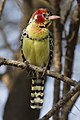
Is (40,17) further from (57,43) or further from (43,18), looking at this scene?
(57,43)

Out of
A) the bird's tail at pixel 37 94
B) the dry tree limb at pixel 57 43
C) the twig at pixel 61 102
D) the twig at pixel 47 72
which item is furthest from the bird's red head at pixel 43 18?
the twig at pixel 61 102

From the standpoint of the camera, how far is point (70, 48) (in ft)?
12.9

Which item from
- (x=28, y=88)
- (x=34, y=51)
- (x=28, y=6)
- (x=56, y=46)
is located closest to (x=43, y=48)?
(x=34, y=51)

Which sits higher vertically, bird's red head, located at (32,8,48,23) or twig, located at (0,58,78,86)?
bird's red head, located at (32,8,48,23)

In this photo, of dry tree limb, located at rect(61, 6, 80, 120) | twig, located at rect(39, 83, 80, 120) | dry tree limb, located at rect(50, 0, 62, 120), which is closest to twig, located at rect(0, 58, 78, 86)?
twig, located at rect(39, 83, 80, 120)

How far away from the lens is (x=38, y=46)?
11.3ft

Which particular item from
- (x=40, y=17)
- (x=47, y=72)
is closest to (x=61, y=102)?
(x=47, y=72)

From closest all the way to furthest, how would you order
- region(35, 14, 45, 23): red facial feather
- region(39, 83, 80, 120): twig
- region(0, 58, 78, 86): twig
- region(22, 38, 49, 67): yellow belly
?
region(39, 83, 80, 120): twig
region(0, 58, 78, 86): twig
region(22, 38, 49, 67): yellow belly
region(35, 14, 45, 23): red facial feather

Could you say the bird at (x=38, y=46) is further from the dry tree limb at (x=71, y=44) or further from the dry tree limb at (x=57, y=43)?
the dry tree limb at (x=71, y=44)

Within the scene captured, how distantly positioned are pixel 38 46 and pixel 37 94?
0.39 meters

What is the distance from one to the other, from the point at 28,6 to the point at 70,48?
1.26 meters

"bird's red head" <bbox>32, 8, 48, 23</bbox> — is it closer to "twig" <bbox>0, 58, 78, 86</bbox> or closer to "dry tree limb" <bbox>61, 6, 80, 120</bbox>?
"dry tree limb" <bbox>61, 6, 80, 120</bbox>

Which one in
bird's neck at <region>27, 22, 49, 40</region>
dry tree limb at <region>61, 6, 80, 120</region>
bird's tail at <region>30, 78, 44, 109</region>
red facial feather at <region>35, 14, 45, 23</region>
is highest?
red facial feather at <region>35, 14, 45, 23</region>

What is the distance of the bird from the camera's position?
347 centimetres
